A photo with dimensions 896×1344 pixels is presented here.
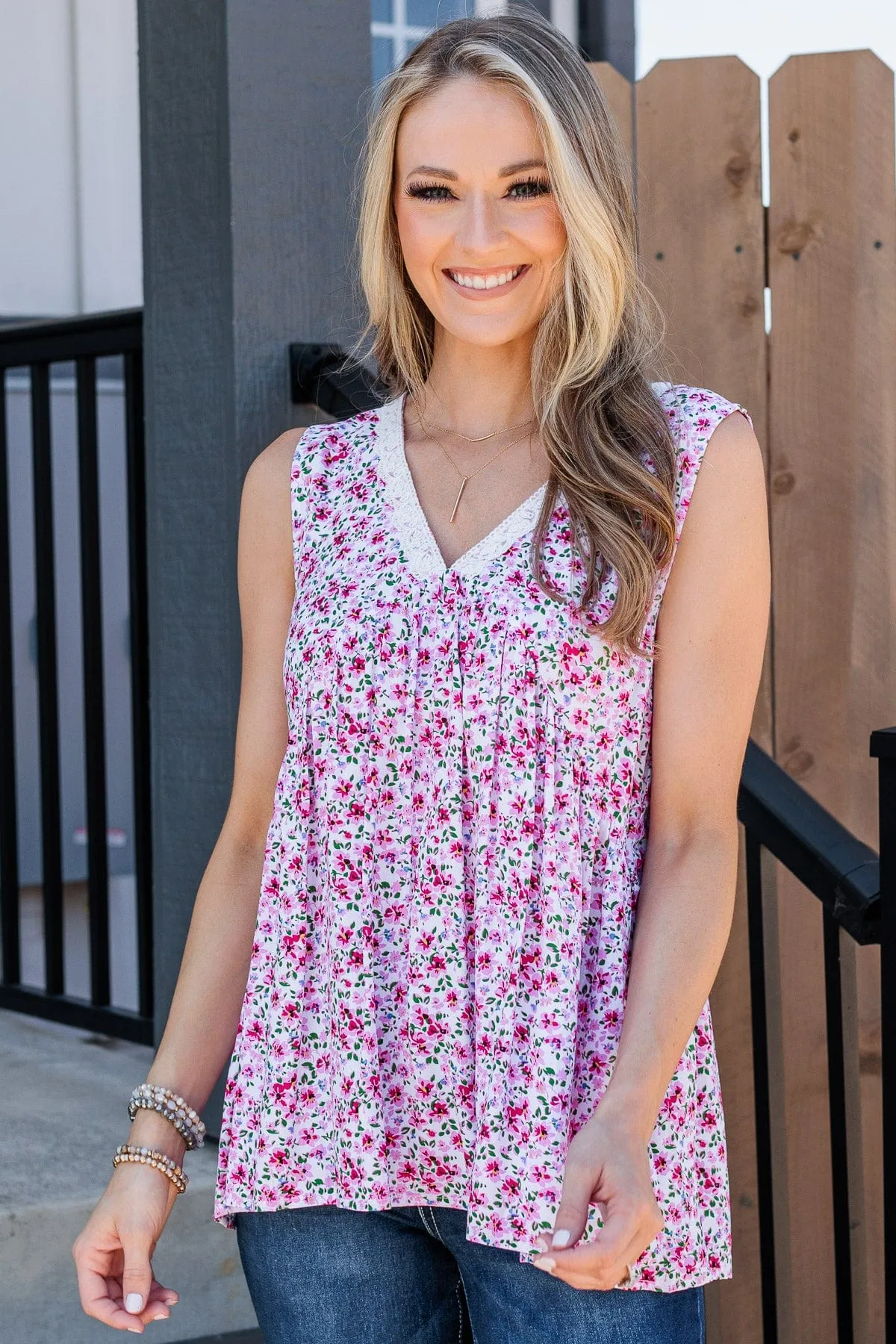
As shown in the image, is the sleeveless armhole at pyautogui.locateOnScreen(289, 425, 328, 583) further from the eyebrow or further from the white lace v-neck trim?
the eyebrow

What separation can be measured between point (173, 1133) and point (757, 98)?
6.28 ft

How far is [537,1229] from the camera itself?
1.42 metres

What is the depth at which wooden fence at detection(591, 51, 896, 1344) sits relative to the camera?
2621mm

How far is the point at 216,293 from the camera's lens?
2.68 m

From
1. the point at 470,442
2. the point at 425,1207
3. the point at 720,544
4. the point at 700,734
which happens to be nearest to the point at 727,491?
the point at 720,544

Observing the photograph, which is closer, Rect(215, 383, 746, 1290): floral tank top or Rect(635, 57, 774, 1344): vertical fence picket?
Rect(215, 383, 746, 1290): floral tank top

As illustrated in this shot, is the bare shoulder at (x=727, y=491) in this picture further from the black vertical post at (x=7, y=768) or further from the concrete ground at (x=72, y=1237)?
the black vertical post at (x=7, y=768)

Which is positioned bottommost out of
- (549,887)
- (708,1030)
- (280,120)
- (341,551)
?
(708,1030)

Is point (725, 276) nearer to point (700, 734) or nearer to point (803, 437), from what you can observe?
point (803, 437)

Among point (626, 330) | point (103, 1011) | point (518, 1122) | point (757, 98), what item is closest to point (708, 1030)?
point (518, 1122)

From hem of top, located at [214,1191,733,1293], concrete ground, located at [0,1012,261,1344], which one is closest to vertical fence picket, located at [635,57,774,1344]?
concrete ground, located at [0,1012,261,1344]

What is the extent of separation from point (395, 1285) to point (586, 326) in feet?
3.21

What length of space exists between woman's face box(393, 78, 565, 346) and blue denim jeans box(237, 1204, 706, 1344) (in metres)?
0.91

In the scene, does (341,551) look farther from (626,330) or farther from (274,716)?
(626,330)
